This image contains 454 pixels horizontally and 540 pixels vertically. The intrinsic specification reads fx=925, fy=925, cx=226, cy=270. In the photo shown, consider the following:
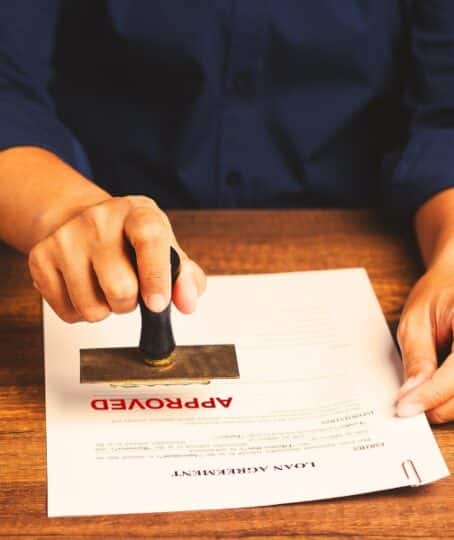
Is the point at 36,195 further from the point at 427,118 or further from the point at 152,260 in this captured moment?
the point at 427,118

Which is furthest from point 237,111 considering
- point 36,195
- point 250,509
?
point 250,509

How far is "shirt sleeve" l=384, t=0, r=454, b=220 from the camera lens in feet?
3.40

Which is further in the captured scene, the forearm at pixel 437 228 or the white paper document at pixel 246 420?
the forearm at pixel 437 228

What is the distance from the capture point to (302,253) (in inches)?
40.0

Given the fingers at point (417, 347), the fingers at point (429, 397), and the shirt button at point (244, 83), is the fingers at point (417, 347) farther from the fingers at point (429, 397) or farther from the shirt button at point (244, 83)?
the shirt button at point (244, 83)

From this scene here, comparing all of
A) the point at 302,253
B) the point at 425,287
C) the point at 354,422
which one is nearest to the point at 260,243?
the point at 302,253

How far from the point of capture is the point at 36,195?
90cm

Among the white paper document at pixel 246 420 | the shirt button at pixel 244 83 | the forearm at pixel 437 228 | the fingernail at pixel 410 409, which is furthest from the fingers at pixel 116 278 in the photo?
the shirt button at pixel 244 83

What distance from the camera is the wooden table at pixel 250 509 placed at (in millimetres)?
673

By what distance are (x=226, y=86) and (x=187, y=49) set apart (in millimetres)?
69

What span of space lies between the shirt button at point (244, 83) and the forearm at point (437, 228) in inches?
10.5

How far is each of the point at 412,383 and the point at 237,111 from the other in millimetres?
494

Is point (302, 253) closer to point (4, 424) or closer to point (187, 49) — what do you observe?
point (187, 49)

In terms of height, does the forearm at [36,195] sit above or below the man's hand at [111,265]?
below
